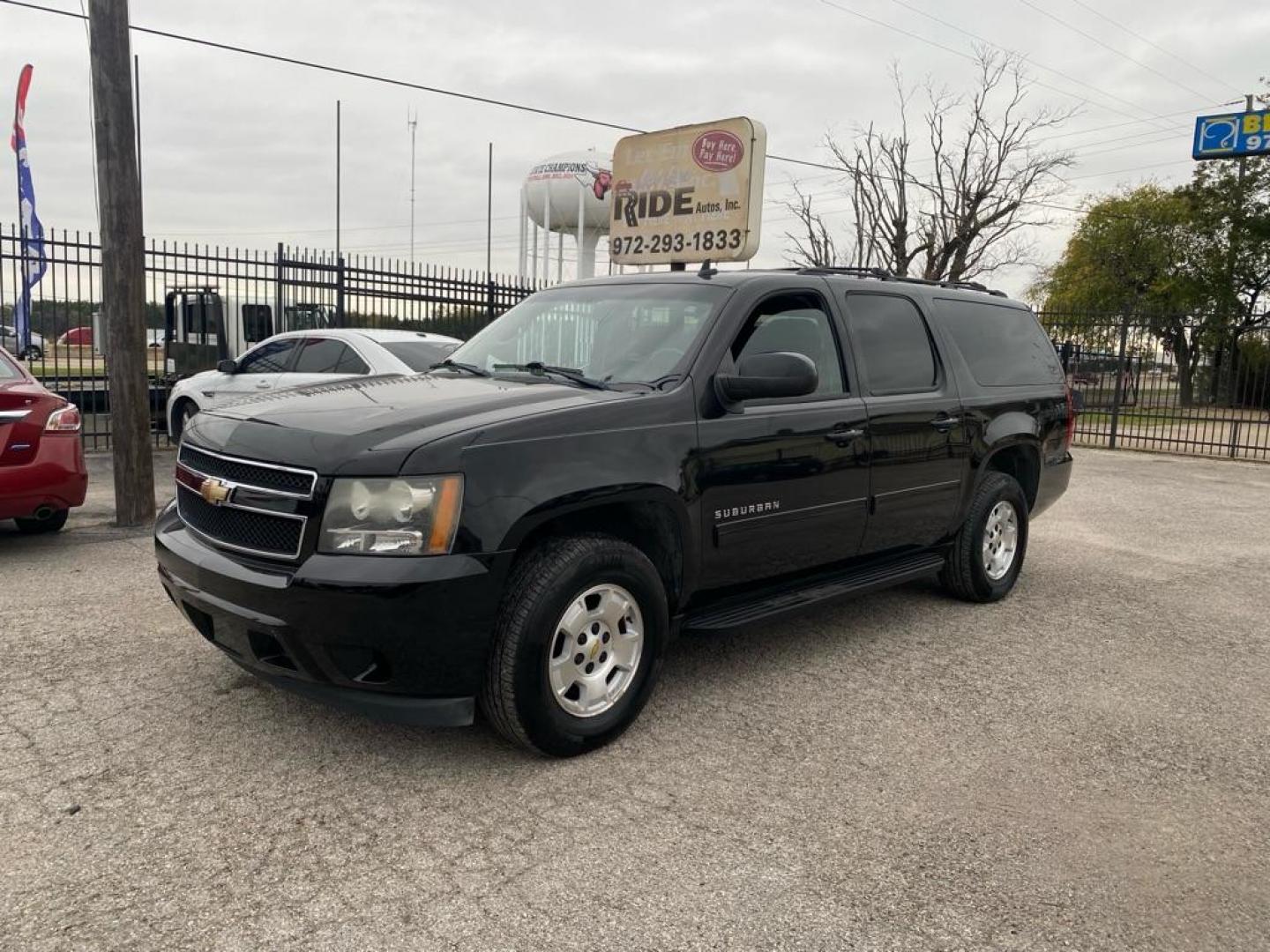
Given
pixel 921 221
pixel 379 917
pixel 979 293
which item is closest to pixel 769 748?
pixel 379 917

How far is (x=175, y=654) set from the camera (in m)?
4.43

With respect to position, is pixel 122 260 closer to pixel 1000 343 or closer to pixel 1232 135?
pixel 1000 343

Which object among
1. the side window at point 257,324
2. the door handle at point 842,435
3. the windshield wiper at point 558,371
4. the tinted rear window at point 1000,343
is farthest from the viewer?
the side window at point 257,324

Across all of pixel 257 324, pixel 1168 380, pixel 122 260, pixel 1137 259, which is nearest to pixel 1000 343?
pixel 122 260

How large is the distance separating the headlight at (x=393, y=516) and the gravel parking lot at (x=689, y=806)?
842mm

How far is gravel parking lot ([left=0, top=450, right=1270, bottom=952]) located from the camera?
2551 millimetres

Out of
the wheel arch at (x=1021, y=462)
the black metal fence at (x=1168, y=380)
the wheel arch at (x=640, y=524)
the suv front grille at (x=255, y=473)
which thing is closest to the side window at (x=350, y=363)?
the suv front grille at (x=255, y=473)

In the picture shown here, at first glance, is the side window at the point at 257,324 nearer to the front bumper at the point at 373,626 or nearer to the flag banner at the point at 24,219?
the flag banner at the point at 24,219

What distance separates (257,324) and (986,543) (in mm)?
12594

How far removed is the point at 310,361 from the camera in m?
10.0

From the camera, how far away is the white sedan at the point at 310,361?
9258 mm

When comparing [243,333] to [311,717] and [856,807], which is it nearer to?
[311,717]

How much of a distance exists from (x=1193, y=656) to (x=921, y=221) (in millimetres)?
31130

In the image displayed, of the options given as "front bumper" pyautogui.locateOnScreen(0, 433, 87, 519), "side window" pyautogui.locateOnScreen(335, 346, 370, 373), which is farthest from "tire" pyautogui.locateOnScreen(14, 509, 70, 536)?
"side window" pyautogui.locateOnScreen(335, 346, 370, 373)
